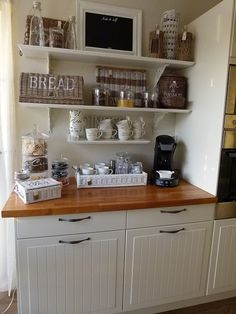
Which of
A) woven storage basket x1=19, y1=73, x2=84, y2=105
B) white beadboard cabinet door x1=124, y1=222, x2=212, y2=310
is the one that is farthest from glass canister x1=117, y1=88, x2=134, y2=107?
white beadboard cabinet door x1=124, y1=222, x2=212, y2=310

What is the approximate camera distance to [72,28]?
1674 mm

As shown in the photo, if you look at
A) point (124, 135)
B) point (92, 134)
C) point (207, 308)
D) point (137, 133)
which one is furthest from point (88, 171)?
point (207, 308)

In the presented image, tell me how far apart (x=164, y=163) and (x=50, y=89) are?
996 millimetres

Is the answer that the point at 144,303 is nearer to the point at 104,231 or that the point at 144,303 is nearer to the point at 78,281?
the point at 78,281

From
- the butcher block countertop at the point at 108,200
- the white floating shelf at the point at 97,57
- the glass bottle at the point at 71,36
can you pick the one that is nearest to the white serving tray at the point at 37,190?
the butcher block countertop at the point at 108,200

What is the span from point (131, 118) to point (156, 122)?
0.21 metres

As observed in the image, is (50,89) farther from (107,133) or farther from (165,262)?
(165,262)

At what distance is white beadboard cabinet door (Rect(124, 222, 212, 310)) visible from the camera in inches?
60.0

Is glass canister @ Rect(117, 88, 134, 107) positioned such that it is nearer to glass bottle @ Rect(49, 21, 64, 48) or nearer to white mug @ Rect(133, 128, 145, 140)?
white mug @ Rect(133, 128, 145, 140)

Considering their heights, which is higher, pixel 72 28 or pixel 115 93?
pixel 72 28

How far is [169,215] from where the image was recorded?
1540 millimetres

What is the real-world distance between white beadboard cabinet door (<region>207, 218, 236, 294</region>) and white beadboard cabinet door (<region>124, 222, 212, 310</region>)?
0.06 metres

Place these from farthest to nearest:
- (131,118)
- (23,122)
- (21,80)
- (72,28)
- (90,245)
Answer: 1. (131,118)
2. (23,122)
3. (72,28)
4. (21,80)
5. (90,245)

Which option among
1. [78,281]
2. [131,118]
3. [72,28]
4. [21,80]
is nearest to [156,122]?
[131,118]
